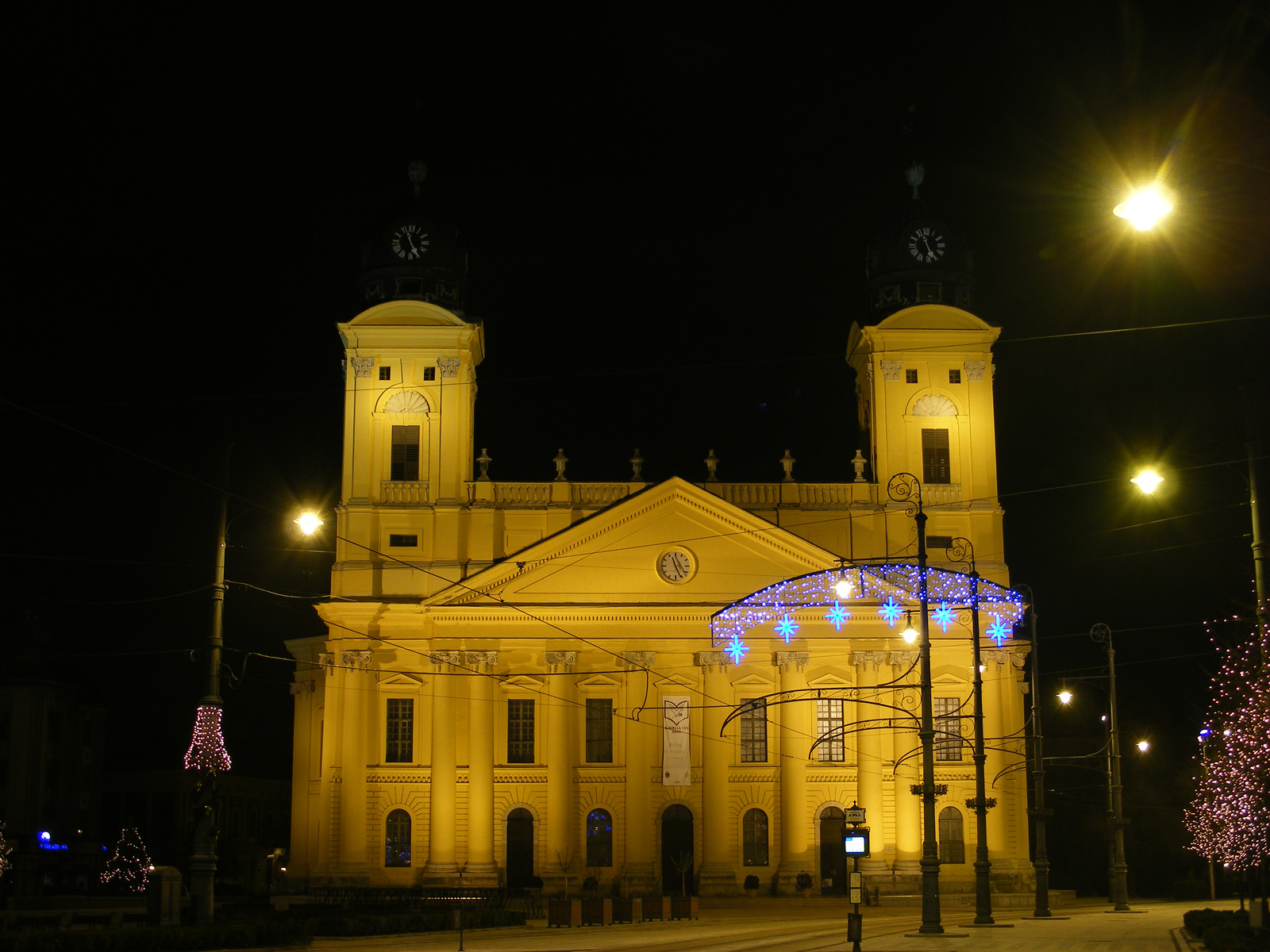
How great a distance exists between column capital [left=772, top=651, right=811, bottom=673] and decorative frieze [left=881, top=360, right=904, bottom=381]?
10.5m

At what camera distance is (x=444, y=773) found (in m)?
53.7

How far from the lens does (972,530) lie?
56.3 m

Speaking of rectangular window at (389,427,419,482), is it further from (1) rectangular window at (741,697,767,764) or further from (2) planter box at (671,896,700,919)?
(2) planter box at (671,896,700,919)

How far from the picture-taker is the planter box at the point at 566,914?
3944 centimetres

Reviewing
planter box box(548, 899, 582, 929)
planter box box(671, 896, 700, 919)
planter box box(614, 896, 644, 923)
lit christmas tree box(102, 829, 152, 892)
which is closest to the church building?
lit christmas tree box(102, 829, 152, 892)

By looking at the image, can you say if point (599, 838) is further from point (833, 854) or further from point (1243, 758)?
point (1243, 758)

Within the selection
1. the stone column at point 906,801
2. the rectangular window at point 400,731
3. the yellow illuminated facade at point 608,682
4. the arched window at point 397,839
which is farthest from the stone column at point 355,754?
the stone column at point 906,801

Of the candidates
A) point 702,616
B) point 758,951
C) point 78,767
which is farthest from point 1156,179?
point 78,767

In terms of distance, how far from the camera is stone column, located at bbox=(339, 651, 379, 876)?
174 ft

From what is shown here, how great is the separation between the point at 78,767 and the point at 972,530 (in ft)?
177

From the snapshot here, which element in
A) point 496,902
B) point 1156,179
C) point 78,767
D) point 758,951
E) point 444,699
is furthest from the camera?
point 78,767

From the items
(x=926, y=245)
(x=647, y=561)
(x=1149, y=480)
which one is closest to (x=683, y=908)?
(x=647, y=561)

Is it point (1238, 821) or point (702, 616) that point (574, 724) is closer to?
point (702, 616)

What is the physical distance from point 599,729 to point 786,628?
965 centimetres
